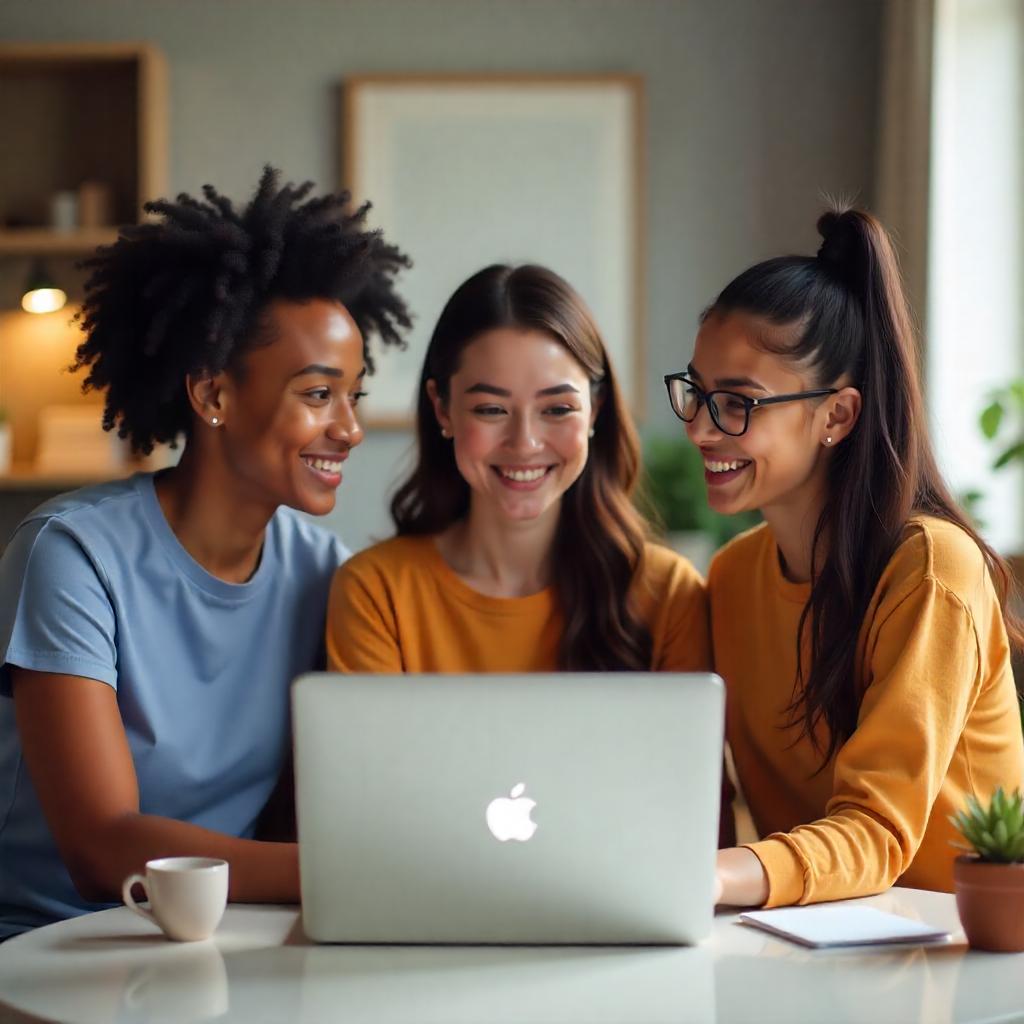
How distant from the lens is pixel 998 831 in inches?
49.7

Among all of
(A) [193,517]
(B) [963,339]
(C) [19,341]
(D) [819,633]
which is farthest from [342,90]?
(D) [819,633]

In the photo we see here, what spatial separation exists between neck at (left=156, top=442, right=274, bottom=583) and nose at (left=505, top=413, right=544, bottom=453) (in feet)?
1.24

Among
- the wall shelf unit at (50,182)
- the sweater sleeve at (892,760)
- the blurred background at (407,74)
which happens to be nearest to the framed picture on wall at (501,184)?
the blurred background at (407,74)

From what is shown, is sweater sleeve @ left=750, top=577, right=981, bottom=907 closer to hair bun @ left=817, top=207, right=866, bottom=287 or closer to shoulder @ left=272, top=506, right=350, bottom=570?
hair bun @ left=817, top=207, right=866, bottom=287

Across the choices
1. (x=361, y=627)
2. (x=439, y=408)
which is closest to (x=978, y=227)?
(x=439, y=408)

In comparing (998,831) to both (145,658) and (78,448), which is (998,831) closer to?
(145,658)

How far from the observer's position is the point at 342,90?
4301 millimetres

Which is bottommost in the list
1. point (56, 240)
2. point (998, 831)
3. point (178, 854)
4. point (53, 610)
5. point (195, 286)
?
point (178, 854)

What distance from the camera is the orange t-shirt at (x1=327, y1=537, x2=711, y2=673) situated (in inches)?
77.9

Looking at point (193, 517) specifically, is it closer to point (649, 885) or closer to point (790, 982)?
point (649, 885)

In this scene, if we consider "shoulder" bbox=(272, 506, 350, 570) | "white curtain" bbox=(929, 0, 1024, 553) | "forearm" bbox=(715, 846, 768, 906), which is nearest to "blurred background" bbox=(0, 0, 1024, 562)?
"white curtain" bbox=(929, 0, 1024, 553)

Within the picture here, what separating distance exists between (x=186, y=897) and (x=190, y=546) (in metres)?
0.80

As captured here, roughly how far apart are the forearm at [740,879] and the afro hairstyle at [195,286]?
3.40 ft

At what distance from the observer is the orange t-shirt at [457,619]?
1.98 m
